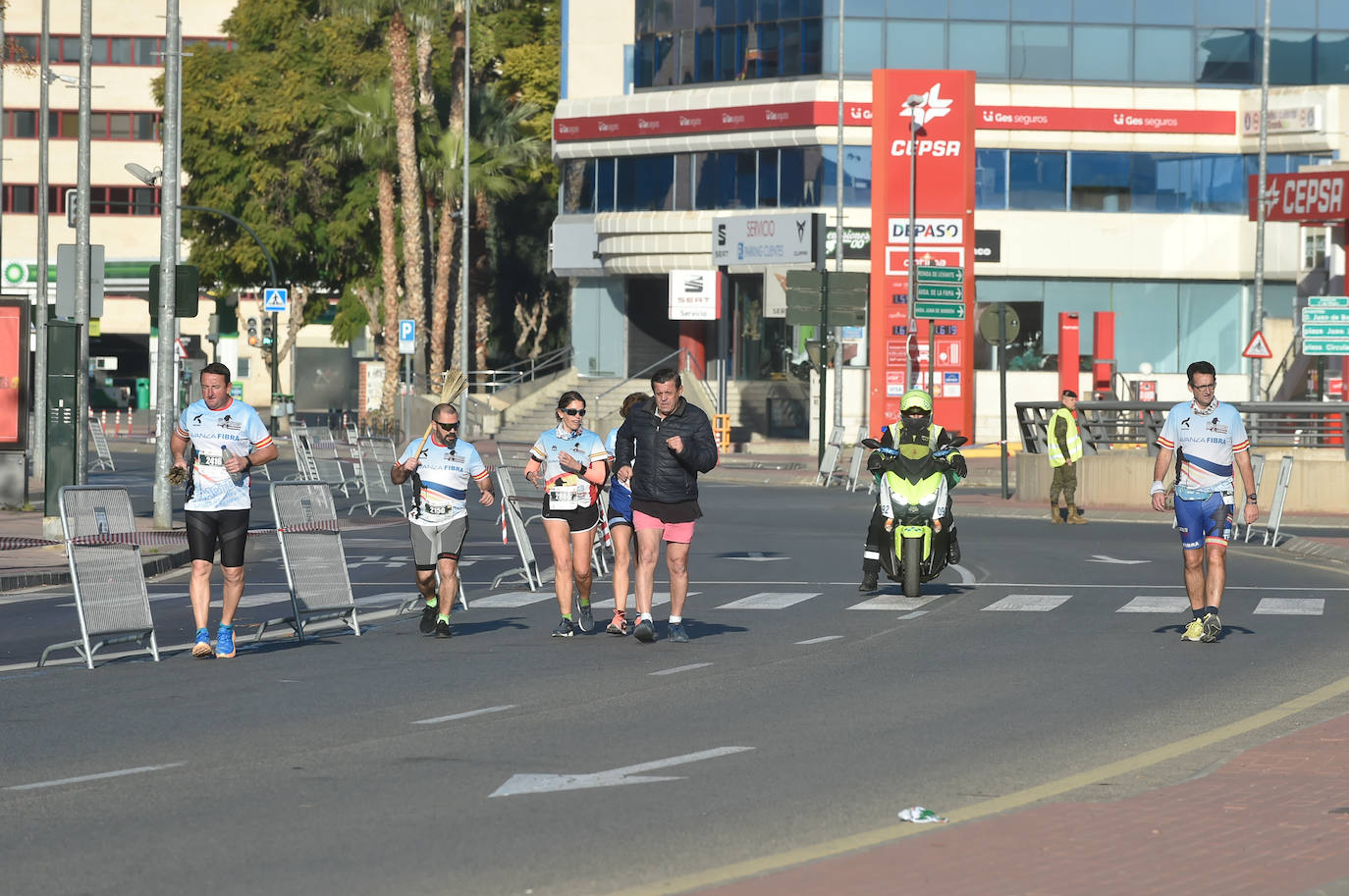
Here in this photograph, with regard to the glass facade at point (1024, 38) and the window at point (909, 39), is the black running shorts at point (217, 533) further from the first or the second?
the window at point (909, 39)

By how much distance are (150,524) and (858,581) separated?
9553mm

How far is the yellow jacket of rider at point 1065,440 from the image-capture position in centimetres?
2919

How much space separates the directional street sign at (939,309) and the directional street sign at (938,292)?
10cm

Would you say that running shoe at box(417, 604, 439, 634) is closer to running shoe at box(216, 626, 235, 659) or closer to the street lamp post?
running shoe at box(216, 626, 235, 659)

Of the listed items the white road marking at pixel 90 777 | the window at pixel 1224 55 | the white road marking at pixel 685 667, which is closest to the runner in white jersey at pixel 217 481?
the white road marking at pixel 685 667

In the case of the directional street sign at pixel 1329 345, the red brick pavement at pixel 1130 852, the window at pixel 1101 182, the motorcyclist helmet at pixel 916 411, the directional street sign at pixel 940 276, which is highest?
the window at pixel 1101 182

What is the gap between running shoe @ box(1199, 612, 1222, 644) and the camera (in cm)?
1478

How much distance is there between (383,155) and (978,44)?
18.3m

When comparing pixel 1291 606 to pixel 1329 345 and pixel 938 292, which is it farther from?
pixel 938 292

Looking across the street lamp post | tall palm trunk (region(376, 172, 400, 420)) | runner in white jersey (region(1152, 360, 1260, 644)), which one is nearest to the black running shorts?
runner in white jersey (region(1152, 360, 1260, 644))

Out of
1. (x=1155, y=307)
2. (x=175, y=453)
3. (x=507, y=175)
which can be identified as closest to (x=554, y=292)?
(x=507, y=175)

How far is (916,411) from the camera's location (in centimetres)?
1808

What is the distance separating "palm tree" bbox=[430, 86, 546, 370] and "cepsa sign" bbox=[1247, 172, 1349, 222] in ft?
78.0

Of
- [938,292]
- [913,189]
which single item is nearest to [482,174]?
[913,189]
